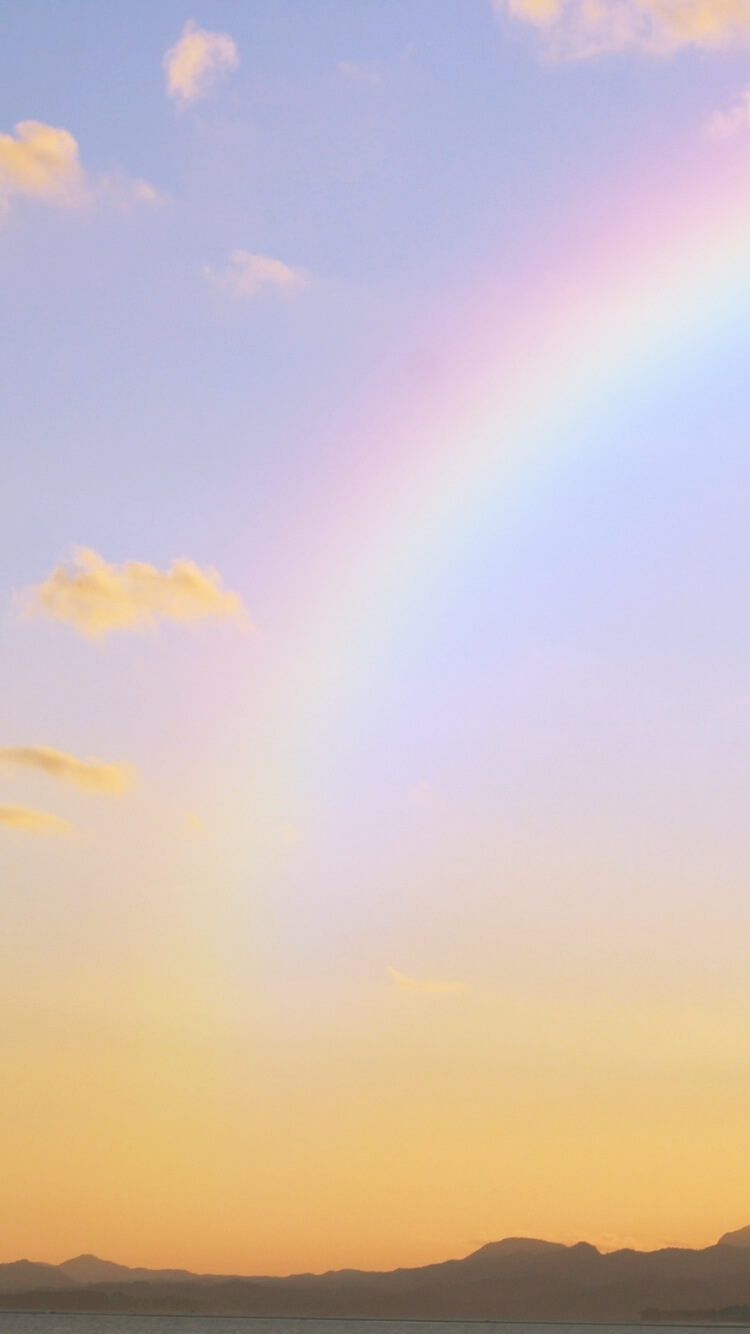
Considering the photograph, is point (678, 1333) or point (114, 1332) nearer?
point (678, 1333)

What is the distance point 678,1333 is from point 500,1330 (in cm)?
4477

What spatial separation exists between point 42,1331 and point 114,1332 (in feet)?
58.6

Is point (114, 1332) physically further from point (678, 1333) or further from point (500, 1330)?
point (678, 1333)

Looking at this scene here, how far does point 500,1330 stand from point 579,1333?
21.8 meters

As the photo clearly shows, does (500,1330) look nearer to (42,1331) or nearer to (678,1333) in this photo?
(678,1333)

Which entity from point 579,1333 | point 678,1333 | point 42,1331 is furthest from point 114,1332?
point 678,1333

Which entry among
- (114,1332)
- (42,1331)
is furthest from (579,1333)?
(42,1331)

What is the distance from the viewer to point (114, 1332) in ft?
648

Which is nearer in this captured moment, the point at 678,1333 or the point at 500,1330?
the point at 678,1333

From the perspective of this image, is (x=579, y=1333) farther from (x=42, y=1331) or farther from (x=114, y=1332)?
(x=42, y=1331)

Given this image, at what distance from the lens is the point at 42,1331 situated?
19512 centimetres

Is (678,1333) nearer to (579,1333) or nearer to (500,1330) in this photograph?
(579,1333)

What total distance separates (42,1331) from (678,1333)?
158851mm

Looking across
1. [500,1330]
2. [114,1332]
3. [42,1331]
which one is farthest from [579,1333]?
[42,1331]
